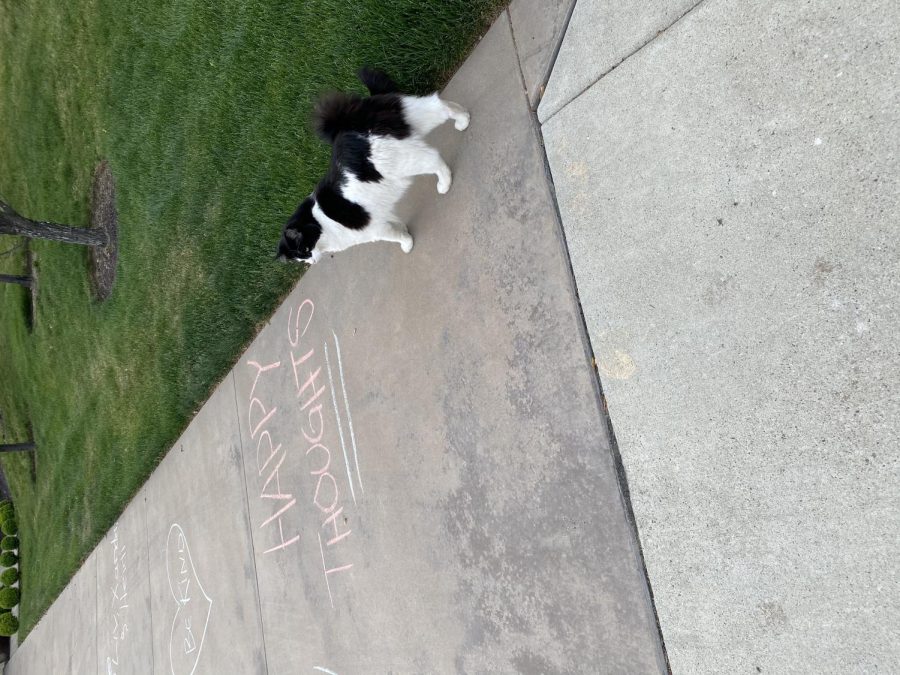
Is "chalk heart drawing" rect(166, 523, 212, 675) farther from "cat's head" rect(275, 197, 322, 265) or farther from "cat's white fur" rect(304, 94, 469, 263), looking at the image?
"cat's white fur" rect(304, 94, 469, 263)

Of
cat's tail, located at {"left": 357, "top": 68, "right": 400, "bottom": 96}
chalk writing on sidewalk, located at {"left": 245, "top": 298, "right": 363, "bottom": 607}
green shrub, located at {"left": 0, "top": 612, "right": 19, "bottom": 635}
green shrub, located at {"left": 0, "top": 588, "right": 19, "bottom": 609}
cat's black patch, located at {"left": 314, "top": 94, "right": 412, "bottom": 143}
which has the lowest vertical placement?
green shrub, located at {"left": 0, "top": 612, "right": 19, "bottom": 635}

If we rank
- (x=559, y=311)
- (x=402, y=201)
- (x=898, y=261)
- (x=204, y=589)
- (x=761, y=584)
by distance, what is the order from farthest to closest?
(x=204, y=589) < (x=402, y=201) < (x=559, y=311) < (x=761, y=584) < (x=898, y=261)

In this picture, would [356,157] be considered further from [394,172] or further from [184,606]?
[184,606]

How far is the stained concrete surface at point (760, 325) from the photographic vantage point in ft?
5.96

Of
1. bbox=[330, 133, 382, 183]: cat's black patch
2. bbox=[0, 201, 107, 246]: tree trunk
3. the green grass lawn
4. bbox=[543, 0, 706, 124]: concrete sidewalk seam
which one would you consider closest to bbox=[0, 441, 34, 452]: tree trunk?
the green grass lawn

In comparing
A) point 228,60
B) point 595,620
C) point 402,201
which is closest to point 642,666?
point 595,620

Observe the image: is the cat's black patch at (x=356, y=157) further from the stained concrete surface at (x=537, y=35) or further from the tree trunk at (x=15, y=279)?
the tree trunk at (x=15, y=279)

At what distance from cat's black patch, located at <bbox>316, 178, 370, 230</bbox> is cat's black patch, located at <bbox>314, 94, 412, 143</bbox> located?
11.2 inches

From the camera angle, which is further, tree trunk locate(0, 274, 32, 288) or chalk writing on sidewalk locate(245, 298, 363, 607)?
tree trunk locate(0, 274, 32, 288)

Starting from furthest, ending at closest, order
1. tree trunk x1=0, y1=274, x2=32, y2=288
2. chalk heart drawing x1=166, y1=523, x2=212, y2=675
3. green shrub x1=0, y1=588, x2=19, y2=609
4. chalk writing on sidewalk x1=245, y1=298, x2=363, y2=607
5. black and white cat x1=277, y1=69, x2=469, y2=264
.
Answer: green shrub x1=0, y1=588, x2=19, y2=609 < tree trunk x1=0, y1=274, x2=32, y2=288 < chalk heart drawing x1=166, y1=523, x2=212, y2=675 < chalk writing on sidewalk x1=245, y1=298, x2=363, y2=607 < black and white cat x1=277, y1=69, x2=469, y2=264

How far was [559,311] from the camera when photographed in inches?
105

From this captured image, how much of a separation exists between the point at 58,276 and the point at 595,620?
8.38 meters

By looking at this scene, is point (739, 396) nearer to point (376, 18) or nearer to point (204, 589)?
point (376, 18)

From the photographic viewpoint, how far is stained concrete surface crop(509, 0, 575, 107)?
285 cm
